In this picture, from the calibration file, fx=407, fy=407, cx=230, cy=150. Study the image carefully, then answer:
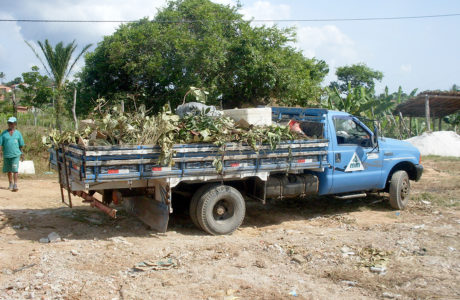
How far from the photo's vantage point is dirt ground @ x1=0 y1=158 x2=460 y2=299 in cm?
411

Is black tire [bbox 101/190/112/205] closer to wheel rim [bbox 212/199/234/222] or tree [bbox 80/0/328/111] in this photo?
wheel rim [bbox 212/199/234/222]

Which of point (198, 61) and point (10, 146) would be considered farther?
point (198, 61)

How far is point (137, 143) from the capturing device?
5504 mm

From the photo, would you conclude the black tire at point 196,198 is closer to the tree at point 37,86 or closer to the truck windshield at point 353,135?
the truck windshield at point 353,135

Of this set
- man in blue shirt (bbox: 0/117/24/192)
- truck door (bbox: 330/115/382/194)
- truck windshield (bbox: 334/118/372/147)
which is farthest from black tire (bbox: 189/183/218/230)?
man in blue shirt (bbox: 0/117/24/192)

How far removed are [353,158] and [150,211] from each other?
12.1 feet

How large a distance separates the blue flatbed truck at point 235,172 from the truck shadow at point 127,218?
318 mm

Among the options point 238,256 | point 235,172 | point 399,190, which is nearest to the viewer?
point 238,256

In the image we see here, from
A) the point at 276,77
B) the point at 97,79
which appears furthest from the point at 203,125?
the point at 97,79

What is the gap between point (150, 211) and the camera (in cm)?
618

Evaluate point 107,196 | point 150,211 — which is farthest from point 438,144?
point 107,196

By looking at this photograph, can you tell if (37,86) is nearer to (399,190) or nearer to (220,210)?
(220,210)

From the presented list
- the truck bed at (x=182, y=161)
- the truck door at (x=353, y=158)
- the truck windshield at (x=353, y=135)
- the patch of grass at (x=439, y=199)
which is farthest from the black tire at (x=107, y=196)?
the patch of grass at (x=439, y=199)

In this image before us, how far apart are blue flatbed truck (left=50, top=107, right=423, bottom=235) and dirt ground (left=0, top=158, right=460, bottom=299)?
43 centimetres
